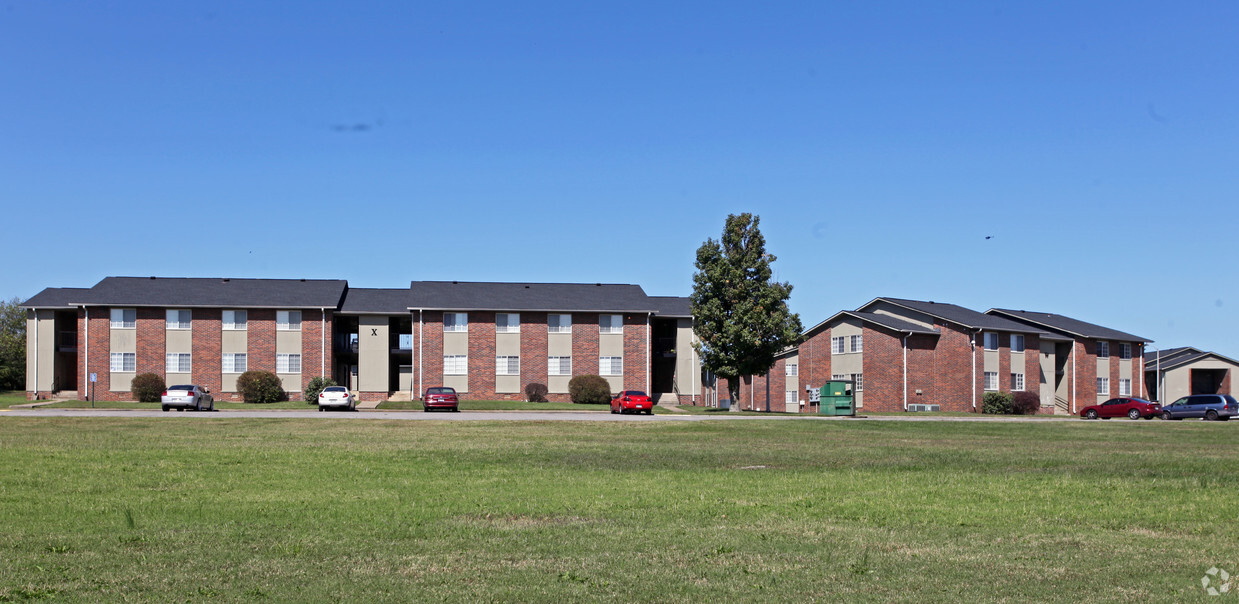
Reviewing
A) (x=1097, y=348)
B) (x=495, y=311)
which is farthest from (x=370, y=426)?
(x=1097, y=348)

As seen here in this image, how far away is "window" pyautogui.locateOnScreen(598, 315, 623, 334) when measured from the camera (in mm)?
70875

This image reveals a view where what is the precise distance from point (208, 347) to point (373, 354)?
10.7m

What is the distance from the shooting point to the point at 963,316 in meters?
73.0

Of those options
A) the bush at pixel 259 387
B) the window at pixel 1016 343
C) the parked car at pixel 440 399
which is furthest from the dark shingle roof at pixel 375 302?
the window at pixel 1016 343

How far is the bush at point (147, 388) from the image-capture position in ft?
212

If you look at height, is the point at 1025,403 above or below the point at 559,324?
below

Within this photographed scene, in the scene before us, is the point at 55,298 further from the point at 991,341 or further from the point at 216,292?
the point at 991,341

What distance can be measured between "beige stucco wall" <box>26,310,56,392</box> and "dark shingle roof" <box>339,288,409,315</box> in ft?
66.4

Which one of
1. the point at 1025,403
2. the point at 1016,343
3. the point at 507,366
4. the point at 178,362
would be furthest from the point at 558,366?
the point at 1016,343

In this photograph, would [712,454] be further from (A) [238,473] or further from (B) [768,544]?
(B) [768,544]

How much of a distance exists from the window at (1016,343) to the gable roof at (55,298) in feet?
211

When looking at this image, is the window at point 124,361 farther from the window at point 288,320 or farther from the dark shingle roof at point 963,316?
the dark shingle roof at point 963,316

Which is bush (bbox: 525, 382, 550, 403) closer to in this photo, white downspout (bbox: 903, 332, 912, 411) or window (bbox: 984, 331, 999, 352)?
white downspout (bbox: 903, 332, 912, 411)

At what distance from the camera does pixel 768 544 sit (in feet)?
34.5
